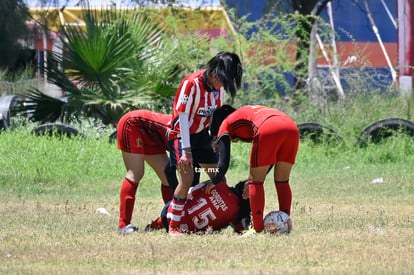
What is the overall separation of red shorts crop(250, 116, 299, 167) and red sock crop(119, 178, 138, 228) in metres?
1.35

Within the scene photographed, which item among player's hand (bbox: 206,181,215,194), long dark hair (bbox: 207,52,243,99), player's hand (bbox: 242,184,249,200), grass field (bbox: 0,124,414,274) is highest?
long dark hair (bbox: 207,52,243,99)

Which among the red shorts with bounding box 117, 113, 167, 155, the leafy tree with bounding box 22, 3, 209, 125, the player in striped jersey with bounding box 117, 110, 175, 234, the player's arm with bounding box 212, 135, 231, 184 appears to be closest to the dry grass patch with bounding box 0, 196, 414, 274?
the player in striped jersey with bounding box 117, 110, 175, 234

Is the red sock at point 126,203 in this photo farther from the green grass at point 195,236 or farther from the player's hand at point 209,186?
the player's hand at point 209,186

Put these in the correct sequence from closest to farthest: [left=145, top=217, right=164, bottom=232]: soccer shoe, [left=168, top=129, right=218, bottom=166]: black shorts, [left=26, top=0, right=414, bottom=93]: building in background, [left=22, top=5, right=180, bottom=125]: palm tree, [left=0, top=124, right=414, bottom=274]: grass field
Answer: [left=0, top=124, right=414, bottom=274]: grass field → [left=168, top=129, right=218, bottom=166]: black shorts → [left=145, top=217, right=164, bottom=232]: soccer shoe → [left=22, top=5, right=180, bottom=125]: palm tree → [left=26, top=0, right=414, bottom=93]: building in background

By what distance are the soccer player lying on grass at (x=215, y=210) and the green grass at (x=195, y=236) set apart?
0.53 ft

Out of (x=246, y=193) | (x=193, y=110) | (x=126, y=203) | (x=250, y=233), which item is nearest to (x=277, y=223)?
(x=250, y=233)

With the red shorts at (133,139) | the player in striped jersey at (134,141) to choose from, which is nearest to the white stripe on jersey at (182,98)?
the player in striped jersey at (134,141)

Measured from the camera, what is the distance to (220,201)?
8102mm

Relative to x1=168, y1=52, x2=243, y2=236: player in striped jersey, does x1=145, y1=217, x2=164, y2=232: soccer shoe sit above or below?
below

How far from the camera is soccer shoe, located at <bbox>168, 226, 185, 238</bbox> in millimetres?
7930

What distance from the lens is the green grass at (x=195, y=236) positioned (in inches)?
253

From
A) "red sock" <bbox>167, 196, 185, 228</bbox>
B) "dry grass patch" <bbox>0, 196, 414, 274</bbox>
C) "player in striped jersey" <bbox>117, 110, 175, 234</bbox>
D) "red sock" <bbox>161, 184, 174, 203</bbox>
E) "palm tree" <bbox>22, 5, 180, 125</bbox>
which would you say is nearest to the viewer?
"dry grass patch" <bbox>0, 196, 414, 274</bbox>

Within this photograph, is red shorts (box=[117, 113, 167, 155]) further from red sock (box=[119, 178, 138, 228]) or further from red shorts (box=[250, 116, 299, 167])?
red shorts (box=[250, 116, 299, 167])

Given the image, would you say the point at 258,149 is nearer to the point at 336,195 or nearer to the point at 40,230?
the point at 40,230
